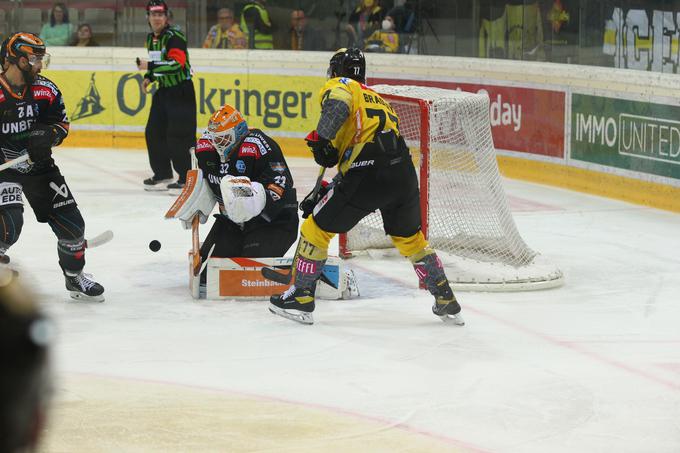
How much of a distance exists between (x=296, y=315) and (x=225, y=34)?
7568mm

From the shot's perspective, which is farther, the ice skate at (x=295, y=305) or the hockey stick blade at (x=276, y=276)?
the hockey stick blade at (x=276, y=276)

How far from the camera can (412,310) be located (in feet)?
18.5

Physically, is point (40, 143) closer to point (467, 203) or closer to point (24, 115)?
point (24, 115)

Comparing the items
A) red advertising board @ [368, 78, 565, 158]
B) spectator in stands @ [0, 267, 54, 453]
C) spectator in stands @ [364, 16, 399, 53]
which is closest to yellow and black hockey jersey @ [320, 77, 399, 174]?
spectator in stands @ [0, 267, 54, 453]

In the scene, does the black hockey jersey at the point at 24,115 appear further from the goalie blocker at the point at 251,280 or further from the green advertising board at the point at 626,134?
the green advertising board at the point at 626,134

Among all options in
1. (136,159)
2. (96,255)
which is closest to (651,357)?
(96,255)

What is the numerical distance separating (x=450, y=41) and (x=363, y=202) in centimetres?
653

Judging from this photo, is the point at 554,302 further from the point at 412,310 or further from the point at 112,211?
the point at 112,211

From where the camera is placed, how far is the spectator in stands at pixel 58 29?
12641mm

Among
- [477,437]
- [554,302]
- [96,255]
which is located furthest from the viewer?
[96,255]

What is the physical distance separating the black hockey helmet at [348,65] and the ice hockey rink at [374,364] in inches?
44.8

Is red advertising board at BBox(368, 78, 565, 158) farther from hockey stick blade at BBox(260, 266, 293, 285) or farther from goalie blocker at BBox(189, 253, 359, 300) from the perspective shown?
hockey stick blade at BBox(260, 266, 293, 285)

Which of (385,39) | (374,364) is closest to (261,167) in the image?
(374,364)

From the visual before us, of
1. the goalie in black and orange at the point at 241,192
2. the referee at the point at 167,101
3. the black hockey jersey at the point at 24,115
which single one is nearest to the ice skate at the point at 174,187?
the referee at the point at 167,101
